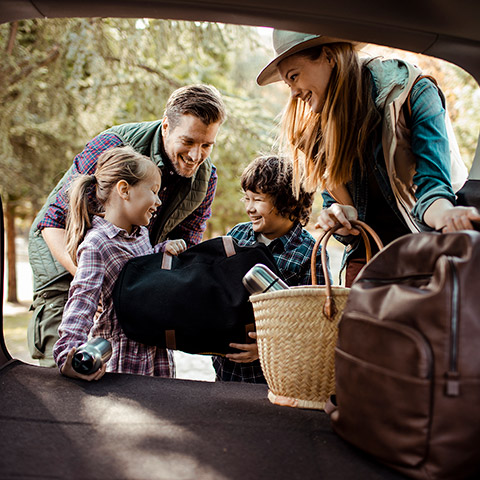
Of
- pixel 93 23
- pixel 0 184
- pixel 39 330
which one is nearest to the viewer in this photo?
pixel 39 330

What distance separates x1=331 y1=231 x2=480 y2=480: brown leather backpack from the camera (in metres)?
0.92

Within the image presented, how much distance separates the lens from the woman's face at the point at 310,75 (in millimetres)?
1710

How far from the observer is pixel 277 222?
2.20 m

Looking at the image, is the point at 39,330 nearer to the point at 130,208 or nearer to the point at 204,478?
the point at 130,208

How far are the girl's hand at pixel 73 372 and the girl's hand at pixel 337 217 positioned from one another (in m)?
0.78

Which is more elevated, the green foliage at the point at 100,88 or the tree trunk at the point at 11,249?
the green foliage at the point at 100,88

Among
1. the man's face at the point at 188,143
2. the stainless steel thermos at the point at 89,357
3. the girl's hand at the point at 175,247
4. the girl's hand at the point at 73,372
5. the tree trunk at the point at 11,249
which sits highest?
the man's face at the point at 188,143

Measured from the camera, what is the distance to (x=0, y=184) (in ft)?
21.8

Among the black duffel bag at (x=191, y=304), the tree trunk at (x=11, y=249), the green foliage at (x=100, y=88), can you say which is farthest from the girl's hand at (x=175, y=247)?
the tree trunk at (x=11, y=249)

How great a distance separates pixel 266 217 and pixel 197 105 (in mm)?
565

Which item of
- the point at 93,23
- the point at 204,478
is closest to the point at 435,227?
the point at 204,478

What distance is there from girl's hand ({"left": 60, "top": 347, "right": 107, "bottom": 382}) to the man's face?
3.30 ft

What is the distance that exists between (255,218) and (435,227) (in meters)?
1.01

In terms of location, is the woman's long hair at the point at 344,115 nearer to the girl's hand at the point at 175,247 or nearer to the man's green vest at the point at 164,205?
the girl's hand at the point at 175,247
